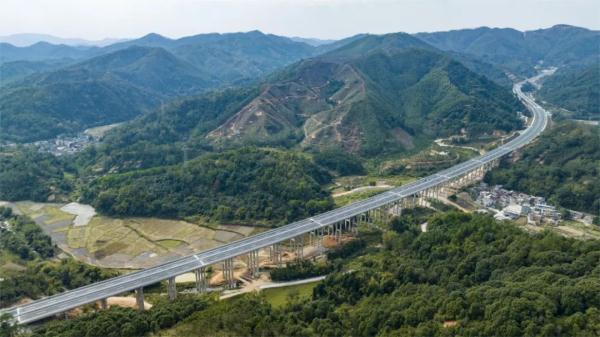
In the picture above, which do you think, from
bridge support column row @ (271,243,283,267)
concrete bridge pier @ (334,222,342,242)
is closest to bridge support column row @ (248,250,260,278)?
bridge support column row @ (271,243,283,267)

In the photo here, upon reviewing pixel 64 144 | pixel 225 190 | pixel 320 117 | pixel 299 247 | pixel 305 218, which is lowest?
pixel 299 247

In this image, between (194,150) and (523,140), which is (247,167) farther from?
(523,140)

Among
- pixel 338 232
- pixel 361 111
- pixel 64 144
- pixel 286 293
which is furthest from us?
pixel 64 144

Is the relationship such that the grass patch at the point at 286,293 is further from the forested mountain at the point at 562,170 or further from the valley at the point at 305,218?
the forested mountain at the point at 562,170

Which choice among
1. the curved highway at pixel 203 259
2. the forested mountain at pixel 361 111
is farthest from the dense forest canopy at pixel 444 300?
the forested mountain at pixel 361 111

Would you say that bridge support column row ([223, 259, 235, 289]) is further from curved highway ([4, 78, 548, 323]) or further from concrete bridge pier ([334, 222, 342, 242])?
concrete bridge pier ([334, 222, 342, 242])

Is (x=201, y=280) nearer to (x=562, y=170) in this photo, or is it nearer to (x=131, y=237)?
(x=131, y=237)

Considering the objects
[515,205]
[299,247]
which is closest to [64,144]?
[299,247]
